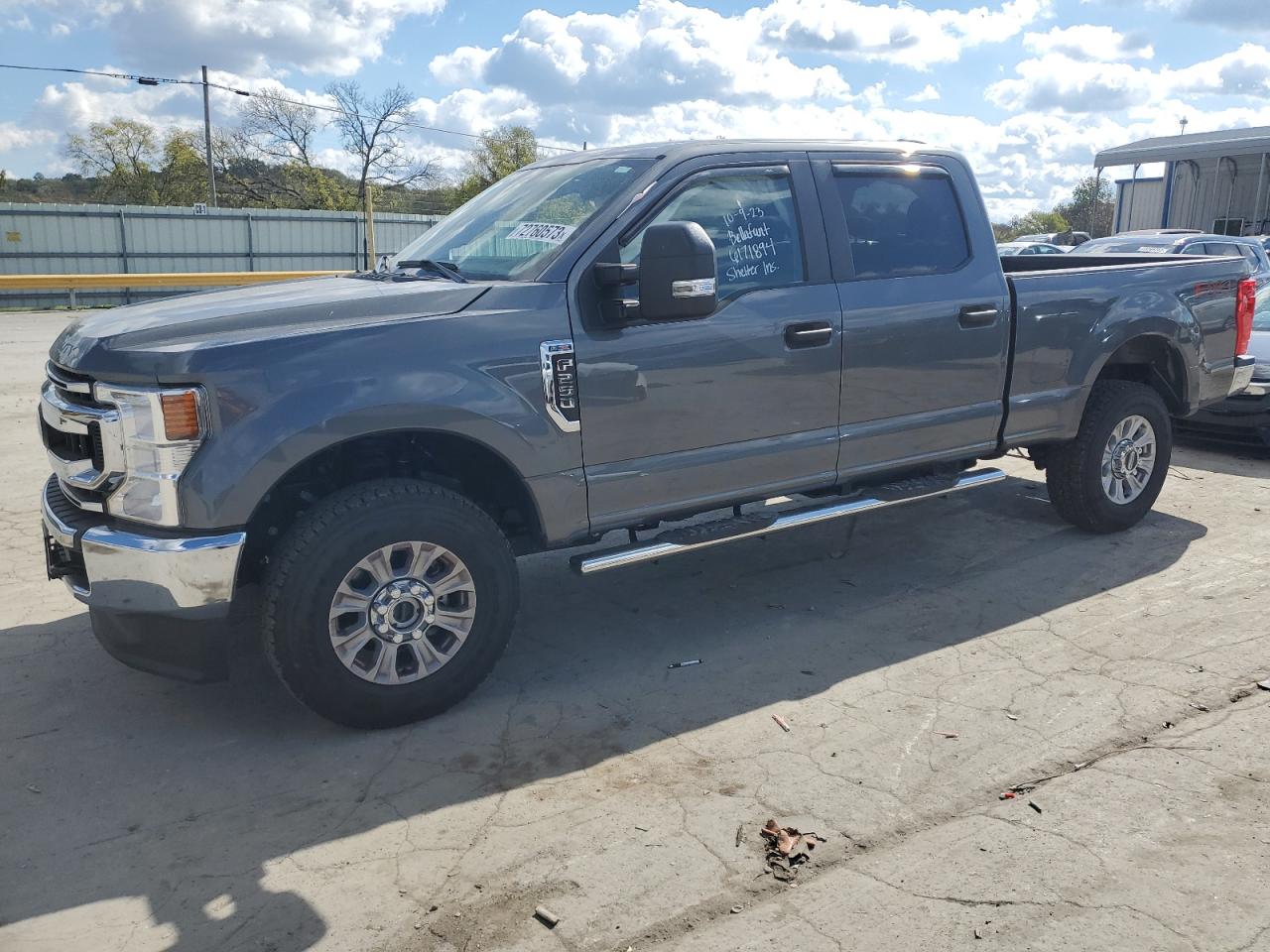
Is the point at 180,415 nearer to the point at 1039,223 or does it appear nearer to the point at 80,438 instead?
the point at 80,438

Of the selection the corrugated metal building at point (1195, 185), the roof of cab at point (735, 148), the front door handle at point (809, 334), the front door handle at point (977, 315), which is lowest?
the front door handle at point (809, 334)

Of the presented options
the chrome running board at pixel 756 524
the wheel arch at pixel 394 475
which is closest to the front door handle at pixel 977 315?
the chrome running board at pixel 756 524

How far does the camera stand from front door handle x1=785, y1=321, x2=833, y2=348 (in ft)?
15.2

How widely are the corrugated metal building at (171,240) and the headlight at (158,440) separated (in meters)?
22.7

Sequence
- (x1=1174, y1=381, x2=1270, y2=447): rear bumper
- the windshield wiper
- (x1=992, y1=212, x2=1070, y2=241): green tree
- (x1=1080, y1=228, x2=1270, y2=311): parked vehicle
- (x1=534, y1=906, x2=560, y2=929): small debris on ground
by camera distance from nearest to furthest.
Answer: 1. (x1=534, y1=906, x2=560, y2=929): small debris on ground
2. the windshield wiper
3. (x1=1174, y1=381, x2=1270, y2=447): rear bumper
4. (x1=1080, y1=228, x2=1270, y2=311): parked vehicle
5. (x1=992, y1=212, x2=1070, y2=241): green tree

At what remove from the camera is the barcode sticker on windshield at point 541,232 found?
4.36m

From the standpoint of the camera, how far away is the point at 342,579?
3730 mm

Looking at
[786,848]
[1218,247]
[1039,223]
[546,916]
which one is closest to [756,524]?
[786,848]

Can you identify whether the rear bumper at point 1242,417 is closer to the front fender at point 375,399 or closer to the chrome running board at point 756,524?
the chrome running board at point 756,524

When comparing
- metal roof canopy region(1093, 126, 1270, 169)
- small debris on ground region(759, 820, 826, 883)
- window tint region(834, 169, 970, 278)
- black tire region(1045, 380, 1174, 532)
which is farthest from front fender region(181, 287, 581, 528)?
metal roof canopy region(1093, 126, 1270, 169)

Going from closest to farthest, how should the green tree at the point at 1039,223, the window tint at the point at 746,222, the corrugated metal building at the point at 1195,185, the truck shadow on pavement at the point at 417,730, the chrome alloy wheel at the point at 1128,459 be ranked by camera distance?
the truck shadow on pavement at the point at 417,730 → the window tint at the point at 746,222 → the chrome alloy wheel at the point at 1128,459 → the corrugated metal building at the point at 1195,185 → the green tree at the point at 1039,223

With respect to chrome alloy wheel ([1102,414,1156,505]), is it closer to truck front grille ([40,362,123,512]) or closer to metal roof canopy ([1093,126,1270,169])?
truck front grille ([40,362,123,512])

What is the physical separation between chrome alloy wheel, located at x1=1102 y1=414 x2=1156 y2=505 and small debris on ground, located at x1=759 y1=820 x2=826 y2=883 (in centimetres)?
376

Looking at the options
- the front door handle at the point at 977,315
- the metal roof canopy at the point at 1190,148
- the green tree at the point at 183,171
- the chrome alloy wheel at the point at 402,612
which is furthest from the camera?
the green tree at the point at 183,171
